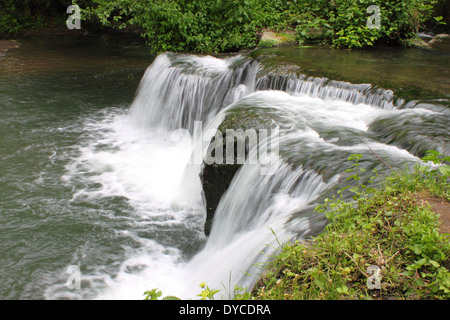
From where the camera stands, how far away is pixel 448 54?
30.8 feet

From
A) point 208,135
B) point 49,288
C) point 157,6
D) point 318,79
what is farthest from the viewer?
point 157,6

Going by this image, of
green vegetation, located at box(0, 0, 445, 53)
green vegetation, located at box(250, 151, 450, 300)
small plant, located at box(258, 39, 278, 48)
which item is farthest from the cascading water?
small plant, located at box(258, 39, 278, 48)

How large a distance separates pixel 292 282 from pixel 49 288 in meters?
3.07

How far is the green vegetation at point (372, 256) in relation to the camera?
8.36 feet

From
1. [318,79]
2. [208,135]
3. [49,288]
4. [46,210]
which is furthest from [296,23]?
[49,288]

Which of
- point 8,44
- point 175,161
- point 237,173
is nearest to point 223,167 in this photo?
point 237,173

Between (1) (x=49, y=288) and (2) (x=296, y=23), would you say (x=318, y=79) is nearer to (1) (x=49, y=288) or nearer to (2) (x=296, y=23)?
(2) (x=296, y=23)

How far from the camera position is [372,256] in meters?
2.74

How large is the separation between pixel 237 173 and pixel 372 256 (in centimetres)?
270

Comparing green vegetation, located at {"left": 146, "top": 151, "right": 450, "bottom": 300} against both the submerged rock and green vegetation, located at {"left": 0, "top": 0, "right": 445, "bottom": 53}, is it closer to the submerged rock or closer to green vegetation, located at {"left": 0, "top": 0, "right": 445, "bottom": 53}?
green vegetation, located at {"left": 0, "top": 0, "right": 445, "bottom": 53}

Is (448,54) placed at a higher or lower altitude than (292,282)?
higher

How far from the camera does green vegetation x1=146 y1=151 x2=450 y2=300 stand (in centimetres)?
255

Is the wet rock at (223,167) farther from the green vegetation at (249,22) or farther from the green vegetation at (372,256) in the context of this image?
the green vegetation at (249,22)

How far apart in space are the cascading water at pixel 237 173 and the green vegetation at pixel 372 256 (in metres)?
0.29
